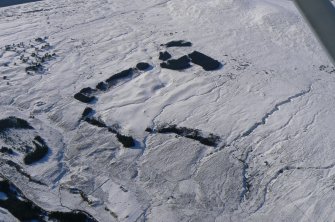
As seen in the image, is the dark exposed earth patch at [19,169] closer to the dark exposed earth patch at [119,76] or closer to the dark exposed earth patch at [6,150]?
the dark exposed earth patch at [6,150]

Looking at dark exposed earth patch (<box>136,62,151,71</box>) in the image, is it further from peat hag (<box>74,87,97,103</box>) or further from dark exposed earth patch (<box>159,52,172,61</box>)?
peat hag (<box>74,87,97,103</box>)

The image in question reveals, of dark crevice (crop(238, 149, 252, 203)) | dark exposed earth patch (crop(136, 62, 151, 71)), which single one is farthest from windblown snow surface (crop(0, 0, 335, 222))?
dark exposed earth patch (crop(136, 62, 151, 71))

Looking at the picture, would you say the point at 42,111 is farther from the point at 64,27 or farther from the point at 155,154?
the point at 64,27

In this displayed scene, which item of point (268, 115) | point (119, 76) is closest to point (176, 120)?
point (268, 115)

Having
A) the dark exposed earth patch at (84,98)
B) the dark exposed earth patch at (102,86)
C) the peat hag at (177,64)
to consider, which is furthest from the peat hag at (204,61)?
the dark exposed earth patch at (84,98)

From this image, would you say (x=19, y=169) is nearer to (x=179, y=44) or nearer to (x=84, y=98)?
(x=84, y=98)

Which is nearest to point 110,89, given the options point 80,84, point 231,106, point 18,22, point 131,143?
point 80,84
